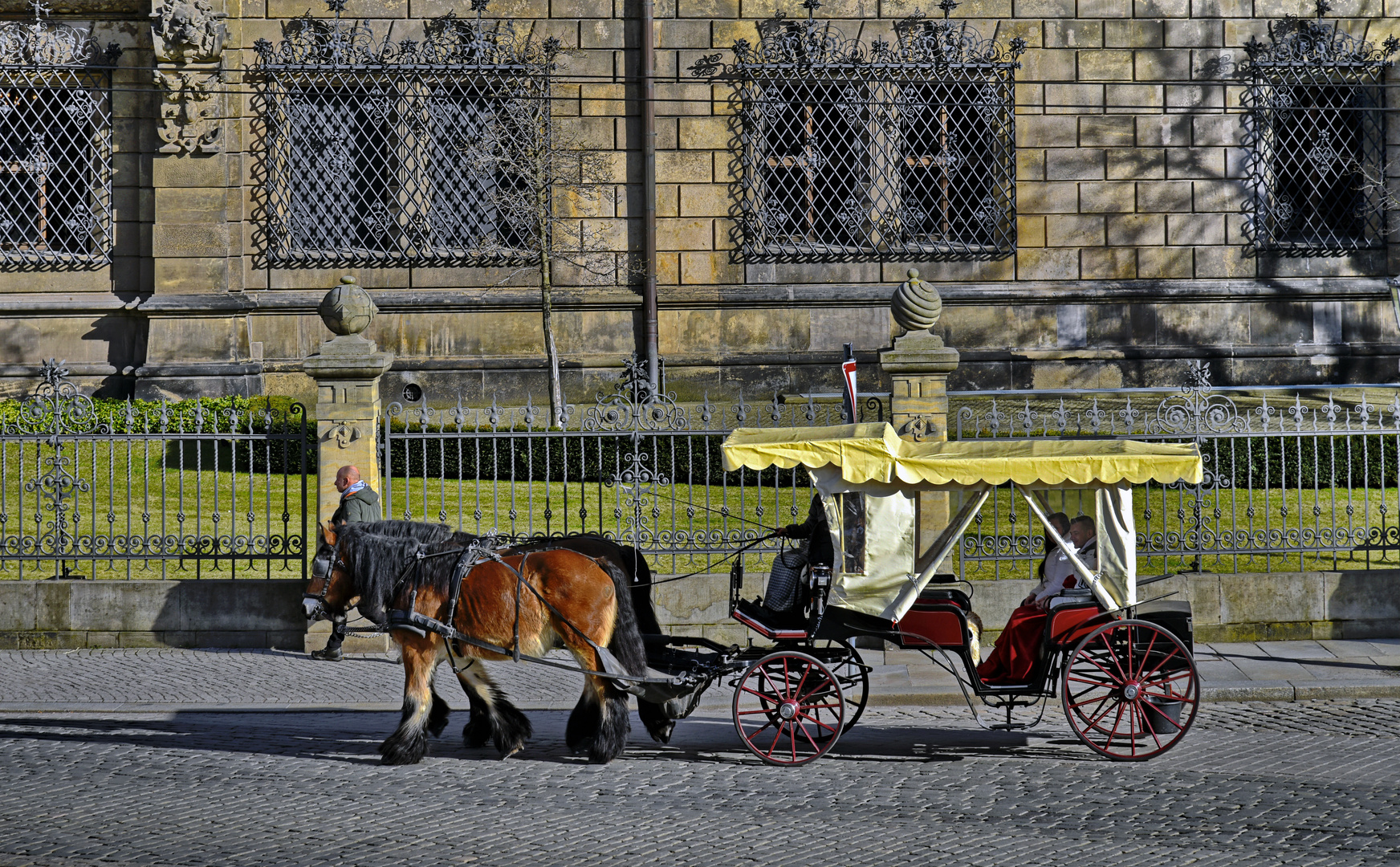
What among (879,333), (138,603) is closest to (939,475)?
(138,603)

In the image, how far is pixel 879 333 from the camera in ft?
73.0

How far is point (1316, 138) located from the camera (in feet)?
74.8

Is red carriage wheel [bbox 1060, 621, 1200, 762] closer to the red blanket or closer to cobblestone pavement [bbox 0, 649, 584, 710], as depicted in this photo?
the red blanket

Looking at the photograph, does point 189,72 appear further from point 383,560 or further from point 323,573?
point 383,560

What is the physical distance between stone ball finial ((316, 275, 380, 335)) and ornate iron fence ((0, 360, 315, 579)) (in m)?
0.87

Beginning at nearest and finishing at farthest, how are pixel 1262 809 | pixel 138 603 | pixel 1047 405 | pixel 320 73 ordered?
pixel 1262 809 → pixel 138 603 → pixel 1047 405 → pixel 320 73

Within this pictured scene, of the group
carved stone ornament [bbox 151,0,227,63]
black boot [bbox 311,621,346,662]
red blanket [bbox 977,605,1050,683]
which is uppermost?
carved stone ornament [bbox 151,0,227,63]

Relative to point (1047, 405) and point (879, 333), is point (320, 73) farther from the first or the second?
point (1047, 405)

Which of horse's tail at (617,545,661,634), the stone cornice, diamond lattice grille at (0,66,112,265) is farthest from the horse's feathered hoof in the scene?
diamond lattice grille at (0,66,112,265)

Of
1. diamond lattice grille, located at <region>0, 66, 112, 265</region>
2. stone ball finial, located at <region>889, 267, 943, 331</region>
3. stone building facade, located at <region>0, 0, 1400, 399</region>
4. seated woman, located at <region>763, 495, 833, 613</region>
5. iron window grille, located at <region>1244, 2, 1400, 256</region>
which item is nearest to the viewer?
seated woman, located at <region>763, 495, 833, 613</region>

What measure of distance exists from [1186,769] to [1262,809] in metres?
0.90

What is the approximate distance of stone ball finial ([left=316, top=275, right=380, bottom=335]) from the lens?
12.1 metres

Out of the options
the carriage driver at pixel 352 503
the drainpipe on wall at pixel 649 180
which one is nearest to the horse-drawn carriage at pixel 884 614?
the carriage driver at pixel 352 503

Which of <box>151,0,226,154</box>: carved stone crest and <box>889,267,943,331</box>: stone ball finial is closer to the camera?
<box>889,267,943,331</box>: stone ball finial
